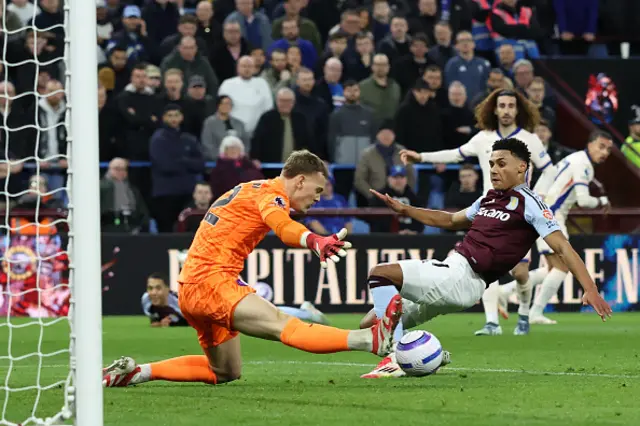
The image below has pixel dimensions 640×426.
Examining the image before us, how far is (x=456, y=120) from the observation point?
54.9ft

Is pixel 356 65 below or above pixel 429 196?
above

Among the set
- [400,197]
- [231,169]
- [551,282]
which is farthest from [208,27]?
[551,282]

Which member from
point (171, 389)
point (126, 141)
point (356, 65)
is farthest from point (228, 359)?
point (356, 65)

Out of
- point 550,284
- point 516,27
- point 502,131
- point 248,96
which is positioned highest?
point 516,27

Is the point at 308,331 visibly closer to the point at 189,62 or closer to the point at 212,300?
the point at 212,300

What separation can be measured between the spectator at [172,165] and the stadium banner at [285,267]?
1.75ft

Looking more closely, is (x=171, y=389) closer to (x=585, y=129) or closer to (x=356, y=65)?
(x=356, y=65)

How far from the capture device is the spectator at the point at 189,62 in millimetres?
16328

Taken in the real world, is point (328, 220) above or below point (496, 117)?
below

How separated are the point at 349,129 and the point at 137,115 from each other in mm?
2646

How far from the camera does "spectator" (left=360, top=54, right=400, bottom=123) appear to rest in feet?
54.8

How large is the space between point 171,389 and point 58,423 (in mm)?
1982

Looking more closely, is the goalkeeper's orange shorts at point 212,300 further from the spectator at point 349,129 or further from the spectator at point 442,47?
the spectator at point 442,47

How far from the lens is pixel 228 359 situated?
24.9 feet
